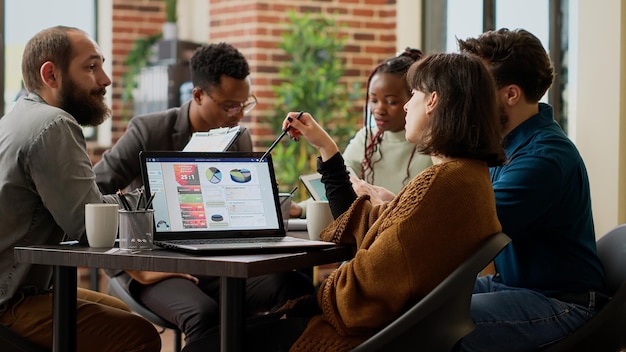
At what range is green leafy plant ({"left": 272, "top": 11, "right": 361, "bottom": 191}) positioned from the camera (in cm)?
566

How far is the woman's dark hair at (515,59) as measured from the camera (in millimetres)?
2367

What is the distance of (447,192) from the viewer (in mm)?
1933

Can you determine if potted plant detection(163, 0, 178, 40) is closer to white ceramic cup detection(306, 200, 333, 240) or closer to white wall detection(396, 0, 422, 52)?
white wall detection(396, 0, 422, 52)

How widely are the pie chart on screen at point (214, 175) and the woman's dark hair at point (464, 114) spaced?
1.73 ft

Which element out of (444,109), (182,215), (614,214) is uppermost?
(444,109)

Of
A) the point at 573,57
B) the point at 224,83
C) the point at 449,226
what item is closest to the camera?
the point at 449,226

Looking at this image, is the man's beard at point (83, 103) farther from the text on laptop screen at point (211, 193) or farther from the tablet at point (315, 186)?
the tablet at point (315, 186)

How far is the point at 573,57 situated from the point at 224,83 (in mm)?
2170

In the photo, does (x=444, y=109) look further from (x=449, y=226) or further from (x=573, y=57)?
(x=573, y=57)

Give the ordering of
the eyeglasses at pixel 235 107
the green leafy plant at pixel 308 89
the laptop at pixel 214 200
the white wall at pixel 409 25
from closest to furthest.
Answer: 1. the laptop at pixel 214 200
2. the eyeglasses at pixel 235 107
3. the green leafy plant at pixel 308 89
4. the white wall at pixel 409 25

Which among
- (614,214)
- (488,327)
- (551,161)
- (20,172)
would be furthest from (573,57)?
(20,172)

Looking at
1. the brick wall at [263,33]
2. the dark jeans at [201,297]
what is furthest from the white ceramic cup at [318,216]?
the brick wall at [263,33]

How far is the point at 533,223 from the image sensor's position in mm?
2238

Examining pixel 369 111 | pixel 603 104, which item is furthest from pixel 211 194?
pixel 603 104
